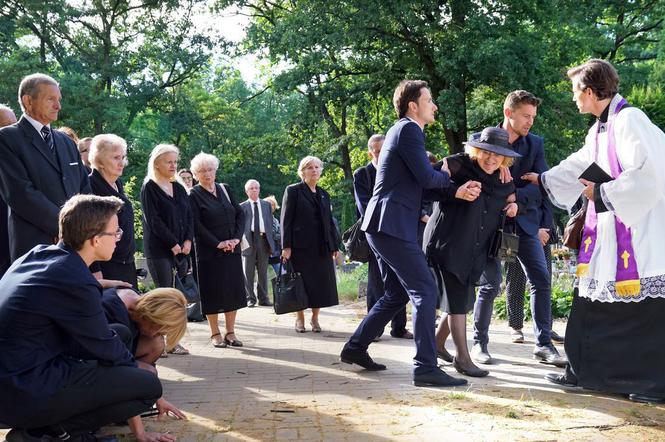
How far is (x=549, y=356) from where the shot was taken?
6242mm

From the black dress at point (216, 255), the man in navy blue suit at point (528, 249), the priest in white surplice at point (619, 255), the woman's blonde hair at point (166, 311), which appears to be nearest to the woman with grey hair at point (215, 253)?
the black dress at point (216, 255)

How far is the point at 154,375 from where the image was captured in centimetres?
389

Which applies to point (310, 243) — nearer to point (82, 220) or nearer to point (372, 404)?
point (372, 404)

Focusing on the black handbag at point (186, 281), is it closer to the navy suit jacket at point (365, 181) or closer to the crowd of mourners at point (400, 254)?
the crowd of mourners at point (400, 254)

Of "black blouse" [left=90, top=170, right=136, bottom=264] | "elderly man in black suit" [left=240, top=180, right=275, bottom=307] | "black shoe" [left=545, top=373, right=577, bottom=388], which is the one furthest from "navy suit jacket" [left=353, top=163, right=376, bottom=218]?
"elderly man in black suit" [left=240, top=180, right=275, bottom=307]

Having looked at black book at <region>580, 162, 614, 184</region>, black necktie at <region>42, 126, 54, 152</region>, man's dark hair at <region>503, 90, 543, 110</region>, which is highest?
man's dark hair at <region>503, 90, 543, 110</region>

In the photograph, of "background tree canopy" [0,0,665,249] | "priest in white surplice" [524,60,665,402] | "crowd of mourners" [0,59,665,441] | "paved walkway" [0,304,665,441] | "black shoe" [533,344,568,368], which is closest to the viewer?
"crowd of mourners" [0,59,665,441]

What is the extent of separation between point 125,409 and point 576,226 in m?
3.26

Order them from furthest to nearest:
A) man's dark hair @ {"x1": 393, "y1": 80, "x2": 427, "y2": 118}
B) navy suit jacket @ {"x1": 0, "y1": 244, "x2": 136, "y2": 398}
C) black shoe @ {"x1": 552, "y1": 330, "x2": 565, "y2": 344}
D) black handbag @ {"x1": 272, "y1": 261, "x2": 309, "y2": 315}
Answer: black handbag @ {"x1": 272, "y1": 261, "x2": 309, "y2": 315}, black shoe @ {"x1": 552, "y1": 330, "x2": 565, "y2": 344}, man's dark hair @ {"x1": 393, "y1": 80, "x2": 427, "y2": 118}, navy suit jacket @ {"x1": 0, "y1": 244, "x2": 136, "y2": 398}

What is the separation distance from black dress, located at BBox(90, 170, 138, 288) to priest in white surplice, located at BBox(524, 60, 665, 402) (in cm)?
354

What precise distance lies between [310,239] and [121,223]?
273 cm

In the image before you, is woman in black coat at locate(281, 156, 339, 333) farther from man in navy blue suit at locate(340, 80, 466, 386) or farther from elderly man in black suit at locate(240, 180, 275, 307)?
elderly man in black suit at locate(240, 180, 275, 307)

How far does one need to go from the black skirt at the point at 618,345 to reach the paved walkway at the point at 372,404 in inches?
5.5

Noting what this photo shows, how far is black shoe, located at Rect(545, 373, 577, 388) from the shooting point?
5098 mm
